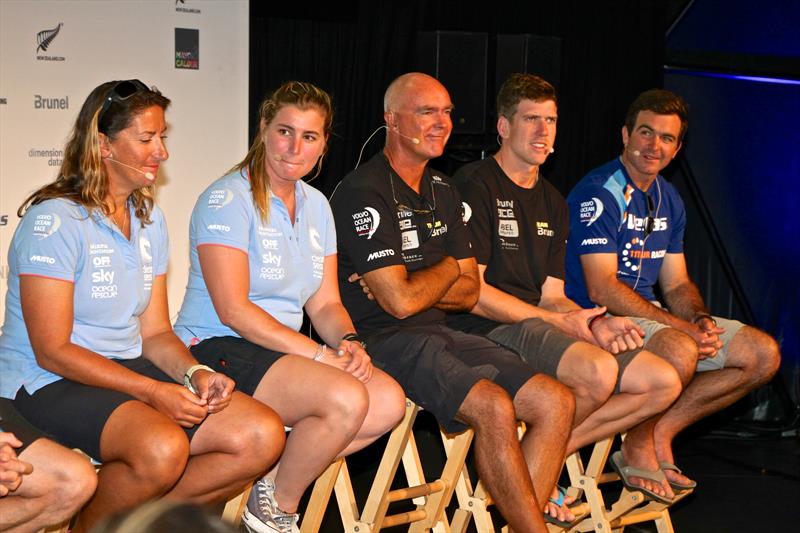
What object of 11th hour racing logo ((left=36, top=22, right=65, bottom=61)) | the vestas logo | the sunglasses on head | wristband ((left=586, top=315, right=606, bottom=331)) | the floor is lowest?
the floor

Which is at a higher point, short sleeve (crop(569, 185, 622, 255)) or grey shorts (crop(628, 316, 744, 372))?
short sleeve (crop(569, 185, 622, 255))

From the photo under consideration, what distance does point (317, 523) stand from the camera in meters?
2.93

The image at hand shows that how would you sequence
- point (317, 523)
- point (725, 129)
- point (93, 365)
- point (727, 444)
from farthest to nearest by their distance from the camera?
point (725, 129), point (727, 444), point (317, 523), point (93, 365)

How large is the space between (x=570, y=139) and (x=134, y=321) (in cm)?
309

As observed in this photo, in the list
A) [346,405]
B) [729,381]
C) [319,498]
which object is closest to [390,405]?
[346,405]

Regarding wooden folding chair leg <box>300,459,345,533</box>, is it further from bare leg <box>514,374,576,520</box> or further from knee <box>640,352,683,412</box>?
knee <box>640,352,683,412</box>

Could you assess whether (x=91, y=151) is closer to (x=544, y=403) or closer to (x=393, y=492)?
(x=393, y=492)

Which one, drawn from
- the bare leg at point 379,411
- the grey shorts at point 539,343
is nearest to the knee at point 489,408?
the bare leg at point 379,411

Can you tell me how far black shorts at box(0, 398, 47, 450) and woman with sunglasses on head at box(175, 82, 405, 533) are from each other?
1.88 ft

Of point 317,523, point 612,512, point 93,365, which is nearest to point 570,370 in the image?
point 612,512

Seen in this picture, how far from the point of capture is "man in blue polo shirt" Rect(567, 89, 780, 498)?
3.68 m

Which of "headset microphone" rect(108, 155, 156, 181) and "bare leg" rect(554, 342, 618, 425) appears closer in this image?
"headset microphone" rect(108, 155, 156, 181)

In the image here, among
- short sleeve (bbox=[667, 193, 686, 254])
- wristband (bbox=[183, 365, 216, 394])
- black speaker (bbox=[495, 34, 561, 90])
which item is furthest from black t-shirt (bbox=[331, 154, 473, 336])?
black speaker (bbox=[495, 34, 561, 90])

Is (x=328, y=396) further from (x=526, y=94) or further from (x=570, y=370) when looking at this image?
(x=526, y=94)
